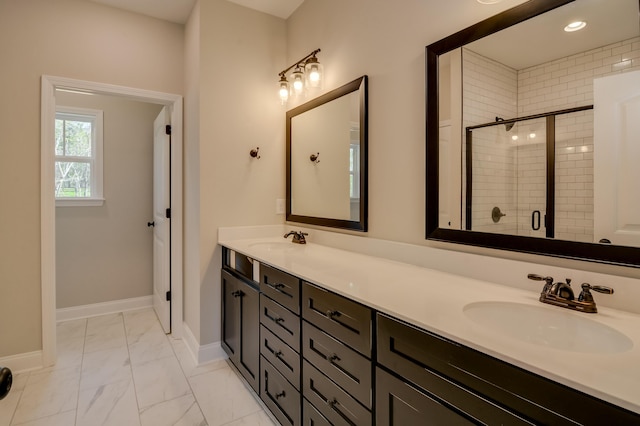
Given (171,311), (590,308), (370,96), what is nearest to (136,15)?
(370,96)

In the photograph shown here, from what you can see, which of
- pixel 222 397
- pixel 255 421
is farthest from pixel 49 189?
pixel 255 421

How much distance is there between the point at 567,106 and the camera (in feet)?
3.72

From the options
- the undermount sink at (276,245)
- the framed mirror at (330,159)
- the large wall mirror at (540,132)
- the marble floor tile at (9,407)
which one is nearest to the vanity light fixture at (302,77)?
the framed mirror at (330,159)

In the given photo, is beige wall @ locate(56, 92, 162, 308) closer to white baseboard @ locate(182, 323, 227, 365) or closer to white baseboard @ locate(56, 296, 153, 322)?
white baseboard @ locate(56, 296, 153, 322)

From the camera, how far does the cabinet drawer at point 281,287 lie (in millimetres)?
1518

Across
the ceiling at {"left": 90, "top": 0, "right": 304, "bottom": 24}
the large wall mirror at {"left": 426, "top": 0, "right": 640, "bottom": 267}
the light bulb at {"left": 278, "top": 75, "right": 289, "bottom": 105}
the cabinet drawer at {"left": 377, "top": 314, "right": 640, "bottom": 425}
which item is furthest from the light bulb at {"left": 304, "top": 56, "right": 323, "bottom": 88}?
the cabinet drawer at {"left": 377, "top": 314, "right": 640, "bottom": 425}

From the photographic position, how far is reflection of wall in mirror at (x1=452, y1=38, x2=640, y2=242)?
107cm

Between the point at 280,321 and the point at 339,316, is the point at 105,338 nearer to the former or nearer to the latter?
the point at 280,321

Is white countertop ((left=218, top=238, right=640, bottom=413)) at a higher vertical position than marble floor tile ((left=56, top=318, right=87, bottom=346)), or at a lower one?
higher

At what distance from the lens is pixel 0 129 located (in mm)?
2223

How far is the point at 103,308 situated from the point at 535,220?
390cm

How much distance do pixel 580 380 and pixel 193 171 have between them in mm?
2477

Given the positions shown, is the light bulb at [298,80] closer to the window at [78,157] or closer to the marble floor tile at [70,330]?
the window at [78,157]

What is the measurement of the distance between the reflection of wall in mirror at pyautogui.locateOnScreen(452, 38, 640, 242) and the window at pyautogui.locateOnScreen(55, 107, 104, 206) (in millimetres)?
3663
